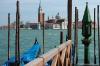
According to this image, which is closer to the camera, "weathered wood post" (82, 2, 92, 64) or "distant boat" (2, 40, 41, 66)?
"distant boat" (2, 40, 41, 66)

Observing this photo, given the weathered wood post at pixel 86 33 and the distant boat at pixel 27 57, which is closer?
the distant boat at pixel 27 57

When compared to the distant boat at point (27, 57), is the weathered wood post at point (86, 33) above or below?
above

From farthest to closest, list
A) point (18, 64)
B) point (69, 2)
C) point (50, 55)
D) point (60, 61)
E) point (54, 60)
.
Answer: point (18, 64), point (69, 2), point (60, 61), point (54, 60), point (50, 55)

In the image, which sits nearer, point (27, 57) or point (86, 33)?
point (86, 33)

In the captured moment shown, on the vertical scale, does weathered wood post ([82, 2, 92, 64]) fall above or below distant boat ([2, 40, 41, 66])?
above

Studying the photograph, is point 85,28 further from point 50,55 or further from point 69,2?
point 50,55

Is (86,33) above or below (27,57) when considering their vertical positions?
above

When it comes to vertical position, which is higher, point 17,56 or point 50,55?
point 50,55

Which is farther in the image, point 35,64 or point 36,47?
point 36,47

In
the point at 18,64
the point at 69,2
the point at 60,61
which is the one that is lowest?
the point at 18,64

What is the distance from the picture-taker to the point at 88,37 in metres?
17.1

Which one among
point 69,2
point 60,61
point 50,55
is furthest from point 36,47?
point 50,55

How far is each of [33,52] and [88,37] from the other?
3779 mm

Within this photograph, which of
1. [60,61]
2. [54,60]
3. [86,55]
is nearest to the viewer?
[54,60]
